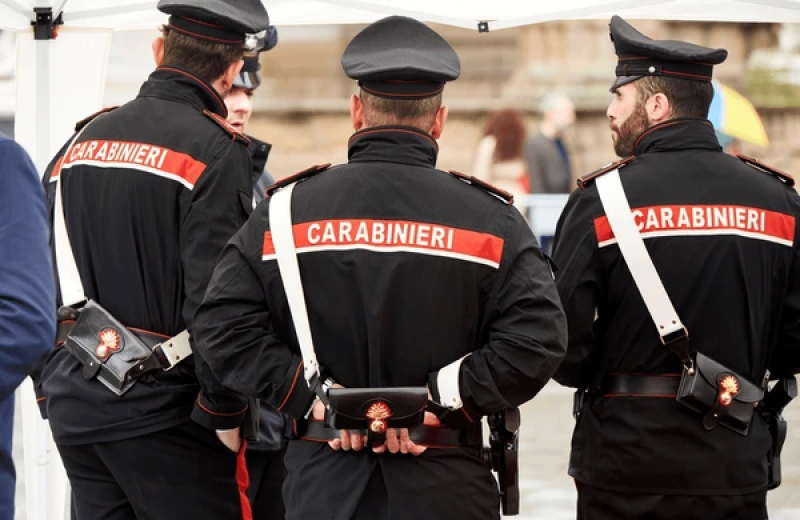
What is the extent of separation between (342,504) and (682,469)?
40.2 inches

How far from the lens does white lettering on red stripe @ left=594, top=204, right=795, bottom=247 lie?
3834 mm

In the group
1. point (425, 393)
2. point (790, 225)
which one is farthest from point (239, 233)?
point (790, 225)

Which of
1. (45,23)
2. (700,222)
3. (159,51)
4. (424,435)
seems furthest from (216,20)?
(45,23)

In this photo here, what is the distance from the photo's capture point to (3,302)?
2.50 meters

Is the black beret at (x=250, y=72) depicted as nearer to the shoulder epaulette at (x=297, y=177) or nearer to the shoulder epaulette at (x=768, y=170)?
the shoulder epaulette at (x=297, y=177)

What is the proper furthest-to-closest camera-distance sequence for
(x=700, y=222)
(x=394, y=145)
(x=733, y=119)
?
(x=733, y=119), (x=700, y=222), (x=394, y=145)

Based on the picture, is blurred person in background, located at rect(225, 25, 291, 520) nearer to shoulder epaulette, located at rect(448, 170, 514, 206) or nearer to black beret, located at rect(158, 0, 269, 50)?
black beret, located at rect(158, 0, 269, 50)

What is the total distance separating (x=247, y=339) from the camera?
3.35 meters

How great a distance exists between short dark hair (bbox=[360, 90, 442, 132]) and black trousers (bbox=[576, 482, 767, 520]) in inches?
47.2

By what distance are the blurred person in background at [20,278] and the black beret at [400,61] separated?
100 cm

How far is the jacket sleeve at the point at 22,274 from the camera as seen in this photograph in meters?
2.49

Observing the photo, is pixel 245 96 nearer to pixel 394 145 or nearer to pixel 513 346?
pixel 394 145

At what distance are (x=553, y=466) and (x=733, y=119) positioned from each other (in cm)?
402

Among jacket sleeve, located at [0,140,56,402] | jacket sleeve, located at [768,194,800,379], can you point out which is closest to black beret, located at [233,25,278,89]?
jacket sleeve, located at [768,194,800,379]
